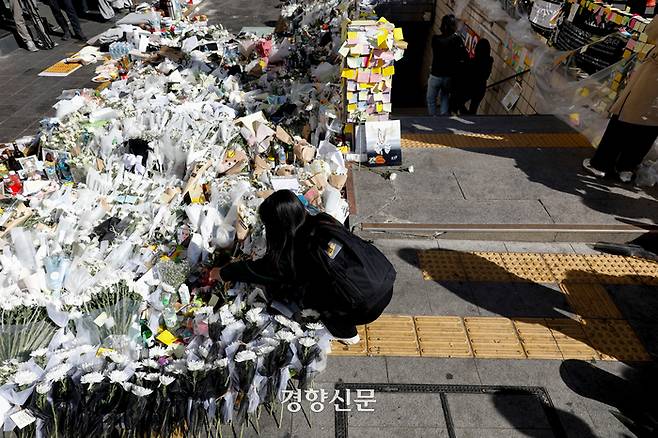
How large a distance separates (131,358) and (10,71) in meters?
10.00

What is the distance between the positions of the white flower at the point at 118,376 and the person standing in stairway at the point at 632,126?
18.6ft

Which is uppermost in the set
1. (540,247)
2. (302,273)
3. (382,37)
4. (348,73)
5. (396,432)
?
(382,37)

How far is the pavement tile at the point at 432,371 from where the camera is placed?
11.0 ft

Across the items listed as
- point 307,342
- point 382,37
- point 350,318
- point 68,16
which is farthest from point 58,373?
point 68,16

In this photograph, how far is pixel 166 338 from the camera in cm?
354

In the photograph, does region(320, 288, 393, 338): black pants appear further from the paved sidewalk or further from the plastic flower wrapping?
the paved sidewalk

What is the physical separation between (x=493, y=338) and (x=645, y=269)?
199 cm

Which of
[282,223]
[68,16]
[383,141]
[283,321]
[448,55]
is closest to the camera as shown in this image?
[282,223]

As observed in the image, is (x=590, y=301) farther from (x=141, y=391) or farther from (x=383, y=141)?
(x=141, y=391)

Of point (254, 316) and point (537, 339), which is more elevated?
point (254, 316)

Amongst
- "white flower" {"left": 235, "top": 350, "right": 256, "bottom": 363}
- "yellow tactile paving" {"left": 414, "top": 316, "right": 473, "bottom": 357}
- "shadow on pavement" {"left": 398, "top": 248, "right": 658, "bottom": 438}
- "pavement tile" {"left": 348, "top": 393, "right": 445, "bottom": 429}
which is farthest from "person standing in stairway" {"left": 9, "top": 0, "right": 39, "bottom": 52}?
"pavement tile" {"left": 348, "top": 393, "right": 445, "bottom": 429}

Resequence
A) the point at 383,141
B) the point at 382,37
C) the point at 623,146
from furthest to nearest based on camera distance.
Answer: the point at 383,141 → the point at 623,146 → the point at 382,37

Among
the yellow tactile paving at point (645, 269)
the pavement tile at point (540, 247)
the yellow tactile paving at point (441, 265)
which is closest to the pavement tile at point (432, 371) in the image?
the yellow tactile paving at point (441, 265)

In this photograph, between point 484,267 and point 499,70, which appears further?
point 499,70
